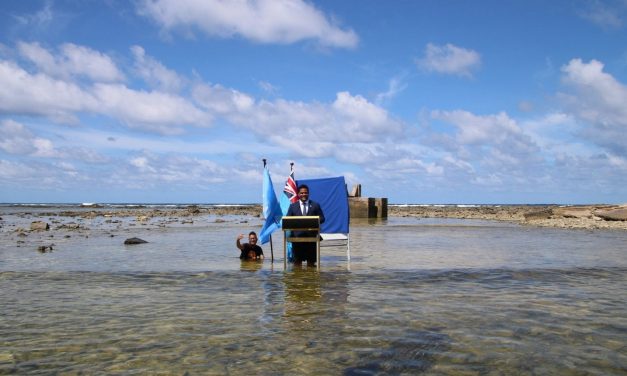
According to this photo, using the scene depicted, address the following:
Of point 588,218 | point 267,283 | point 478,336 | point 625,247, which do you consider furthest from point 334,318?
point 588,218

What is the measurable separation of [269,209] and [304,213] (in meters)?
1.24

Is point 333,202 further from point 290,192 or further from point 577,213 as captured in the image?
point 577,213

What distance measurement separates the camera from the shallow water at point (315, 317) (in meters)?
5.71

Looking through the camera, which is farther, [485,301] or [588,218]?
[588,218]

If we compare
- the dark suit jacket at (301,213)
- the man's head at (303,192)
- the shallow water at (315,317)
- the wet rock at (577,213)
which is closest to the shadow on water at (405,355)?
the shallow water at (315,317)

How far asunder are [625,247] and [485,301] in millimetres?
12977

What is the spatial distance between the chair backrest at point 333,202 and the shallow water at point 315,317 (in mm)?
1133

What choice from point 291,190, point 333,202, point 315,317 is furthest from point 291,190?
point 315,317

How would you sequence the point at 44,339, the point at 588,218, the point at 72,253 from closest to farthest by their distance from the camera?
the point at 44,339, the point at 72,253, the point at 588,218

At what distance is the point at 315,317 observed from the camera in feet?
25.6

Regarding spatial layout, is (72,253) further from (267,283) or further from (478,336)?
(478,336)

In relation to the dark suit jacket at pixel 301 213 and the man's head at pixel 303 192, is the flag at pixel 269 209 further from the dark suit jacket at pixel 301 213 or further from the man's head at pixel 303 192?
the man's head at pixel 303 192

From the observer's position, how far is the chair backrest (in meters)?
14.9

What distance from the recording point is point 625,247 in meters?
18.8
